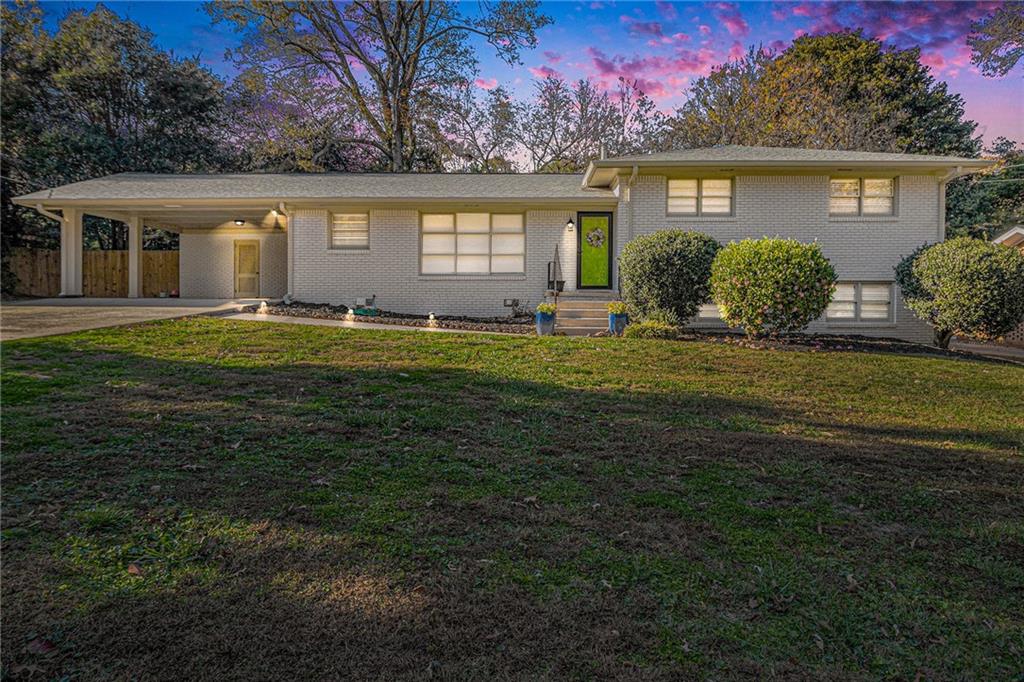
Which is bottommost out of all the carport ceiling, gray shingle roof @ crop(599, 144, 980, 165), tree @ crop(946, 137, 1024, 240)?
the carport ceiling

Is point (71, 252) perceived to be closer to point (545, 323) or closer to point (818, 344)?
point (545, 323)

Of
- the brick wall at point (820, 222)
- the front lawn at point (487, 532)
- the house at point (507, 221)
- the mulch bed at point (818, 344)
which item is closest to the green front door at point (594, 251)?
the house at point (507, 221)

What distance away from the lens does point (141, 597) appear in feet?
8.43

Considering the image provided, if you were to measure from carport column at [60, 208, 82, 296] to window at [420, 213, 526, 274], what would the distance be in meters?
9.40

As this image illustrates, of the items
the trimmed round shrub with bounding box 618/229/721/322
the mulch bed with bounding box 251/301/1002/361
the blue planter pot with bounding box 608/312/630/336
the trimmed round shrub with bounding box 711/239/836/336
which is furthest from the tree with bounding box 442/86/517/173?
the trimmed round shrub with bounding box 711/239/836/336

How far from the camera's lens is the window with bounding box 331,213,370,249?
15.1 metres

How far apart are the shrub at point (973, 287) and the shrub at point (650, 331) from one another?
5297 millimetres

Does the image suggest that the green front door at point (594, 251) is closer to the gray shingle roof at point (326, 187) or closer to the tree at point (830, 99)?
the gray shingle roof at point (326, 187)

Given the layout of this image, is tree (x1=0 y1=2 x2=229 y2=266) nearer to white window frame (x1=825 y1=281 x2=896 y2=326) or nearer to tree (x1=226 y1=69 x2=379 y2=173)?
tree (x1=226 y1=69 x2=379 y2=173)

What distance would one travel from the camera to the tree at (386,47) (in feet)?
79.3

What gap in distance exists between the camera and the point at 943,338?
39.6ft

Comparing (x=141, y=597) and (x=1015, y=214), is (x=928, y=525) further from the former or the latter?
(x=1015, y=214)

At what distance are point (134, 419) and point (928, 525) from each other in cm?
577

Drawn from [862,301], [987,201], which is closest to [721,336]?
[862,301]
